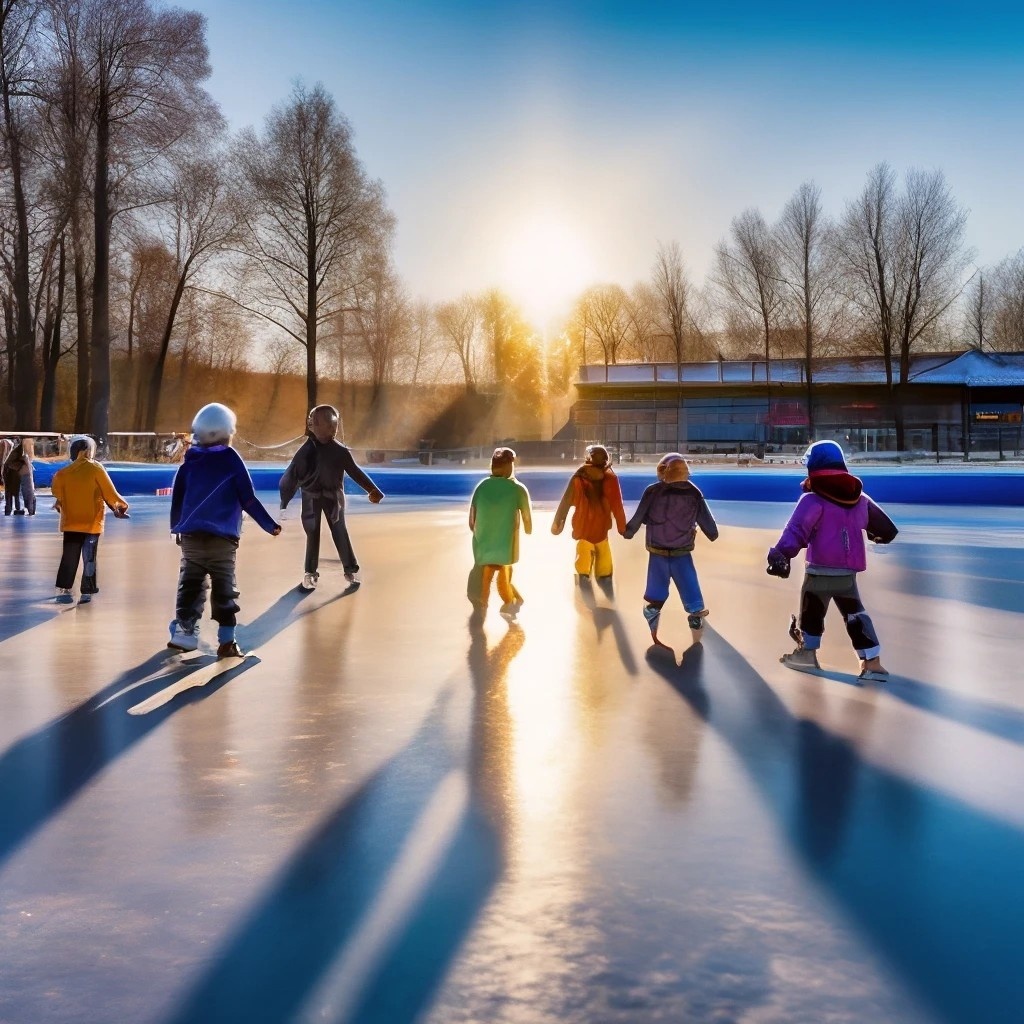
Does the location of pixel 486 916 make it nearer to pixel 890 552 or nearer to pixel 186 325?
pixel 890 552

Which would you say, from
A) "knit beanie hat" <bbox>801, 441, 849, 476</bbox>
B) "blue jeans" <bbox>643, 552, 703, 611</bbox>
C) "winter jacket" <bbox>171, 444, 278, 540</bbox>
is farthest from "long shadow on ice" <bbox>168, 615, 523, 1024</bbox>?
"blue jeans" <bbox>643, 552, 703, 611</bbox>

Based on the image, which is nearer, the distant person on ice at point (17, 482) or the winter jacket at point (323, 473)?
the winter jacket at point (323, 473)

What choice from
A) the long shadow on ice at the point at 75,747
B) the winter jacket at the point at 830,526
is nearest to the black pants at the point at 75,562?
the long shadow on ice at the point at 75,747

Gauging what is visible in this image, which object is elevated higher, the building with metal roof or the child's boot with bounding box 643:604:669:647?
the building with metal roof

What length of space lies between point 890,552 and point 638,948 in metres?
12.0

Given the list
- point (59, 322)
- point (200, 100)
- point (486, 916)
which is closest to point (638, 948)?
point (486, 916)

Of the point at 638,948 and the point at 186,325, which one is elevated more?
the point at 186,325

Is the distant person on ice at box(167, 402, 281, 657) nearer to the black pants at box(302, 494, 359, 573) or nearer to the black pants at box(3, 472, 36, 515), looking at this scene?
the black pants at box(302, 494, 359, 573)

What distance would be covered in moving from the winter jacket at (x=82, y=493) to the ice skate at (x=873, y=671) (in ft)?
21.2

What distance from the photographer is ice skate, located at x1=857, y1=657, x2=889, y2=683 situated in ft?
21.4

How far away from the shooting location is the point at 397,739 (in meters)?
5.14

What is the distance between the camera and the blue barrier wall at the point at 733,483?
85.0ft

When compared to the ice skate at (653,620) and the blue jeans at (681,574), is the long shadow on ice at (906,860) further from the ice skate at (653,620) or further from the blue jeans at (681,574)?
the blue jeans at (681,574)

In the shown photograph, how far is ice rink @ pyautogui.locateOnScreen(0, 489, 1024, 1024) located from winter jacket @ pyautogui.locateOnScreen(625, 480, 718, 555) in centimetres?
66
